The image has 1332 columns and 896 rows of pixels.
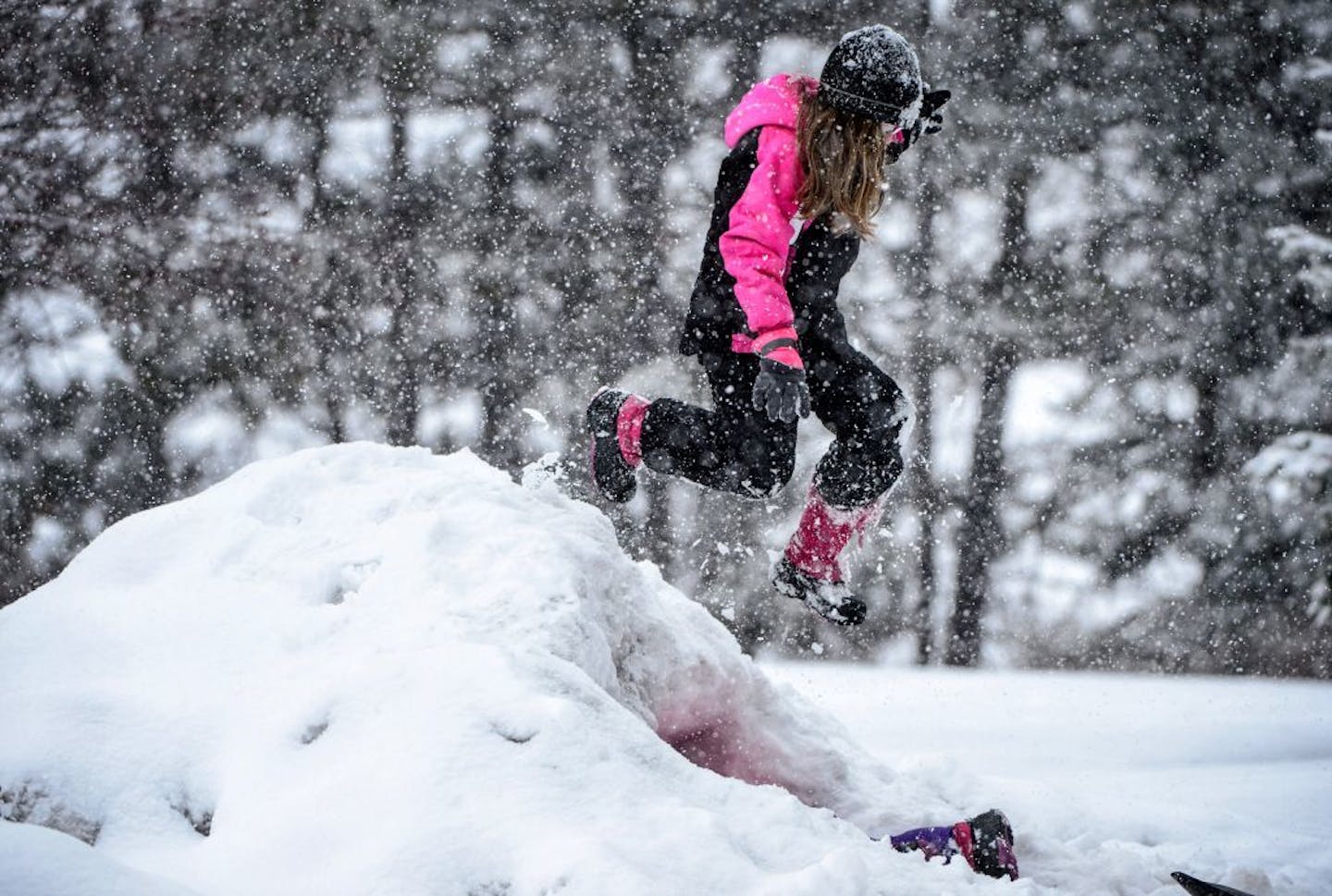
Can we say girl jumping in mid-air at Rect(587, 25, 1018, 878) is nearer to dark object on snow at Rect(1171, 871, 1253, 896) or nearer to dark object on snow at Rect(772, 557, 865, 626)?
A: dark object on snow at Rect(772, 557, 865, 626)

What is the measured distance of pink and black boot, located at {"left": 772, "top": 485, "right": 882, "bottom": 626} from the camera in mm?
3221

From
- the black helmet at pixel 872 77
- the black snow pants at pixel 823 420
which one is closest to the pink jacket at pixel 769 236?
the black helmet at pixel 872 77

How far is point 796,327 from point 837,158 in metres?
0.52

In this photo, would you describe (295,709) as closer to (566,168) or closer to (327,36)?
(566,168)

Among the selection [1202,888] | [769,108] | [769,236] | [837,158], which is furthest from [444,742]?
[769,108]

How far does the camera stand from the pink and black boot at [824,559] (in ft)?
10.6

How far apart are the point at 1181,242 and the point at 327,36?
8815mm

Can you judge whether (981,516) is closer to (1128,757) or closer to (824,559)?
(1128,757)

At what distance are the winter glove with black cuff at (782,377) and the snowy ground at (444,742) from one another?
1.87ft

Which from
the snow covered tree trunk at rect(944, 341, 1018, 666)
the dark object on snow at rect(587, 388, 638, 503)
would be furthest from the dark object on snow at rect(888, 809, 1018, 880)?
the snow covered tree trunk at rect(944, 341, 1018, 666)

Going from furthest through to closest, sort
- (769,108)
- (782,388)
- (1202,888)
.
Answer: (769,108) < (782,388) < (1202,888)

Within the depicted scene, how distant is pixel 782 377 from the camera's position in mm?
2811

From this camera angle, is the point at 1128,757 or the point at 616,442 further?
the point at 1128,757

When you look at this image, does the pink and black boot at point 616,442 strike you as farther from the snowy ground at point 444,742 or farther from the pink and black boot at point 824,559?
the pink and black boot at point 824,559
